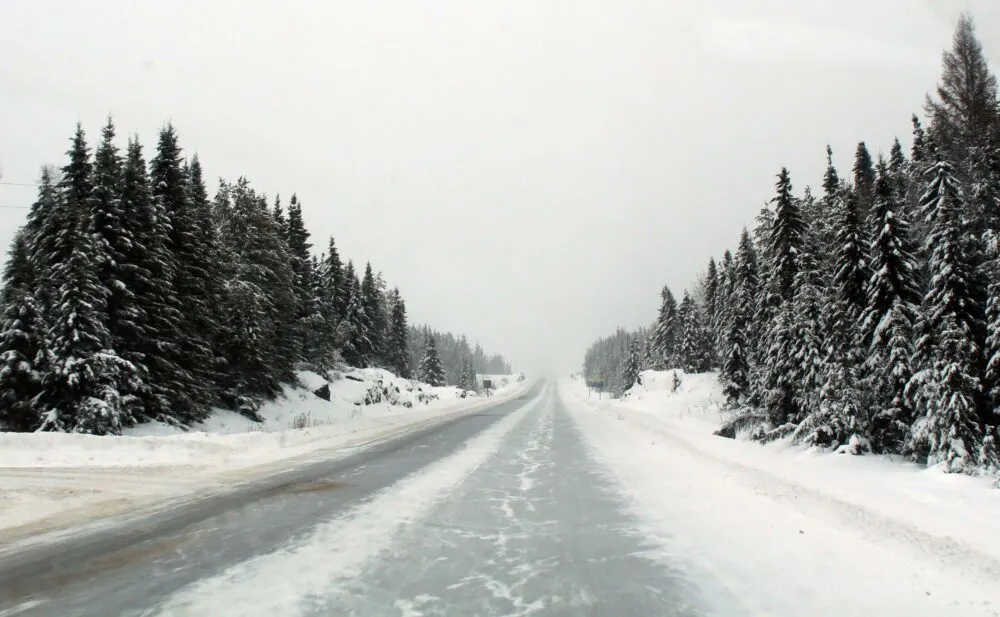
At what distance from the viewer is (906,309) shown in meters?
15.6

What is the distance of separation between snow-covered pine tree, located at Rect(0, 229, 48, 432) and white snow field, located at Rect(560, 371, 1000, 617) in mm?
19493

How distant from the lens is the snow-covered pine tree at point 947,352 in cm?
1289

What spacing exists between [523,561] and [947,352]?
13.1 meters

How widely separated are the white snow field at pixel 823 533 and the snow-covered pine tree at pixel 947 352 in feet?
3.72

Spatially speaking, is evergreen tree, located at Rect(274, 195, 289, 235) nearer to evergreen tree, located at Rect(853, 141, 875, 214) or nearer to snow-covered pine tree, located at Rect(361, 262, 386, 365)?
snow-covered pine tree, located at Rect(361, 262, 386, 365)

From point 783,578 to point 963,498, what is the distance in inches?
262

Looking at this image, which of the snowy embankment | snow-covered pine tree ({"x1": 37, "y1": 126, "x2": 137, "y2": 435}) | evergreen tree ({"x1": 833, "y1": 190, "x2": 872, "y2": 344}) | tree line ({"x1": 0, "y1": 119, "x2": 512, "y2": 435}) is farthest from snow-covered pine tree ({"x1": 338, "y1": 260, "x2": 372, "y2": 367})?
evergreen tree ({"x1": 833, "y1": 190, "x2": 872, "y2": 344})

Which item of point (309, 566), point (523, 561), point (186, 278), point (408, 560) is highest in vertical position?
point (186, 278)

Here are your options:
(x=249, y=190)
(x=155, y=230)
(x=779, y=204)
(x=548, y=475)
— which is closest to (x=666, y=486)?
(x=548, y=475)

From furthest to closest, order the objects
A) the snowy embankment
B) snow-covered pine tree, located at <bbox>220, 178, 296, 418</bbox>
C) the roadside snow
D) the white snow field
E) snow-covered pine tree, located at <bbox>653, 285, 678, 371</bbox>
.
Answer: snow-covered pine tree, located at <bbox>653, 285, 678, 371</bbox> → snow-covered pine tree, located at <bbox>220, 178, 296, 418</bbox> → the snowy embankment → the white snow field → the roadside snow

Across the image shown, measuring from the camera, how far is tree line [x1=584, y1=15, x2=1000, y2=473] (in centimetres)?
1330

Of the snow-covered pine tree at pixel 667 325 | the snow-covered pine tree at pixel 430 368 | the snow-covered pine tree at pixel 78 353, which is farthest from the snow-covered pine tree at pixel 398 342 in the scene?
the snow-covered pine tree at pixel 78 353

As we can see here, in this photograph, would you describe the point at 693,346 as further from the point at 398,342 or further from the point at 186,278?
the point at 186,278


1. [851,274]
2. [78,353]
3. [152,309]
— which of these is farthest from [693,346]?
[78,353]
